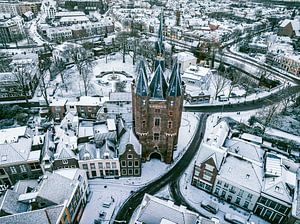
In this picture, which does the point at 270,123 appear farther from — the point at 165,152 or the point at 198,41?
the point at 198,41

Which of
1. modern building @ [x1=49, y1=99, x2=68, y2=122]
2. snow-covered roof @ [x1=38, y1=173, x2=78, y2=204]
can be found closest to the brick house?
snow-covered roof @ [x1=38, y1=173, x2=78, y2=204]

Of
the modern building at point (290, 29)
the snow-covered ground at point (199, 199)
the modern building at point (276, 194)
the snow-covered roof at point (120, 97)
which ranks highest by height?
the modern building at point (290, 29)

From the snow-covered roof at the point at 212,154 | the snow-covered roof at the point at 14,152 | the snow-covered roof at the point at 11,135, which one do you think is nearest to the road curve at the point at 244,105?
the snow-covered roof at the point at 212,154

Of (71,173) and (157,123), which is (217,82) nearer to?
(157,123)

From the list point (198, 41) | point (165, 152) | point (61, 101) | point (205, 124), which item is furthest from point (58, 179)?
point (198, 41)

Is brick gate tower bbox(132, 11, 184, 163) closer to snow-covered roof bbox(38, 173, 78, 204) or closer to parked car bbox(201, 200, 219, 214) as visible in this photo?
parked car bbox(201, 200, 219, 214)

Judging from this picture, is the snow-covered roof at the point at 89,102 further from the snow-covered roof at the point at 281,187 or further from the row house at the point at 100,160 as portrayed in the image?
the snow-covered roof at the point at 281,187

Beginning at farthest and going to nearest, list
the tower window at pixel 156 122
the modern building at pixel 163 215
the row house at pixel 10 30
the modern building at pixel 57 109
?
the row house at pixel 10 30, the modern building at pixel 57 109, the tower window at pixel 156 122, the modern building at pixel 163 215
